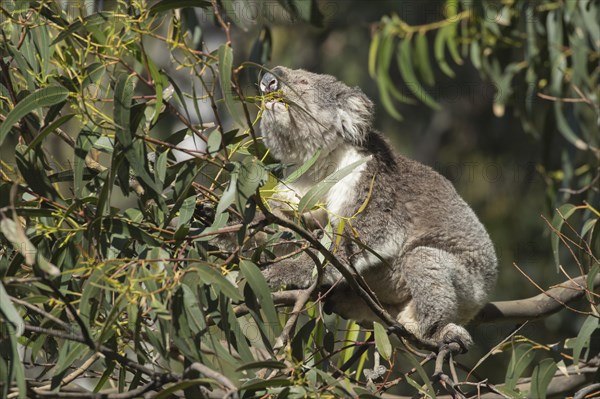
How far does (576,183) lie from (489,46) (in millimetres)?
1666

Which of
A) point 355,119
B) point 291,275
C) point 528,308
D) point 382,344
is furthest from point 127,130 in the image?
point 528,308

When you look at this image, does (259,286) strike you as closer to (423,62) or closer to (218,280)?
(218,280)

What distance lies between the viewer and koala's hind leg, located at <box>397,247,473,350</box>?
3363 millimetres

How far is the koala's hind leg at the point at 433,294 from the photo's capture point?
11.0 feet

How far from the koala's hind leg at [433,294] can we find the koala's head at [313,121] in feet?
2.00

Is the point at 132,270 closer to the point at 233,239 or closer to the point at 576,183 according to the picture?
the point at 233,239

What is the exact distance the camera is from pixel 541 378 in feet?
7.88

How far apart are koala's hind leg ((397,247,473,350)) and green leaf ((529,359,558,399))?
31.0 inches

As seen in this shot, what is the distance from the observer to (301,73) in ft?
12.4

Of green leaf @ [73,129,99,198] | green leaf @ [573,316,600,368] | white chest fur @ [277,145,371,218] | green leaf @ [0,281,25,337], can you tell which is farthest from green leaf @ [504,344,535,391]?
green leaf @ [0,281,25,337]

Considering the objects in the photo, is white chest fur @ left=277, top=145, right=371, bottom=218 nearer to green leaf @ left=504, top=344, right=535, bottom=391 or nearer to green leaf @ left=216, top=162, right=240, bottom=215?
green leaf @ left=504, top=344, right=535, bottom=391

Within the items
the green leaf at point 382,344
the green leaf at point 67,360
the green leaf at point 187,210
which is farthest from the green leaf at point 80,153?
the green leaf at point 382,344

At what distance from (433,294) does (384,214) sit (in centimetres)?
40

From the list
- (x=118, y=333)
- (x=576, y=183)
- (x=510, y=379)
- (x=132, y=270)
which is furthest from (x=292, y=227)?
(x=576, y=183)
